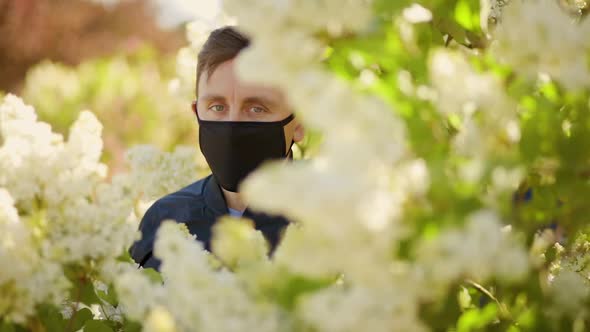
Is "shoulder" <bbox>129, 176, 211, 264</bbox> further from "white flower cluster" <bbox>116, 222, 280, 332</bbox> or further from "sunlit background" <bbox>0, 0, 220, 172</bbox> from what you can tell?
"sunlit background" <bbox>0, 0, 220, 172</bbox>

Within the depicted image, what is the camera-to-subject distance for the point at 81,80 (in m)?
9.95

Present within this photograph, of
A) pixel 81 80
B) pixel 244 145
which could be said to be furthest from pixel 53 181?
pixel 81 80

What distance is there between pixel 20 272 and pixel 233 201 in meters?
1.56

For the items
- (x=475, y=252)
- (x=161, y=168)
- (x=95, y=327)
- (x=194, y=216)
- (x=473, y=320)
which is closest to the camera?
(x=475, y=252)

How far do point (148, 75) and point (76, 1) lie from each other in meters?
3.73

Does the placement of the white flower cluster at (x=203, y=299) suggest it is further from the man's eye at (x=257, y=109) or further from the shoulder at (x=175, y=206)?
the shoulder at (x=175, y=206)

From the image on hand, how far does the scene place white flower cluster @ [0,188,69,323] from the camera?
82 cm

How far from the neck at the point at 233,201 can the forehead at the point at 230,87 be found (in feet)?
1.31

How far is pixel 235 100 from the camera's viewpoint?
206cm

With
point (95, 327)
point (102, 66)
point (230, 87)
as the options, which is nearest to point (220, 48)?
point (230, 87)

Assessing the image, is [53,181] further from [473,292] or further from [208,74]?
[208,74]

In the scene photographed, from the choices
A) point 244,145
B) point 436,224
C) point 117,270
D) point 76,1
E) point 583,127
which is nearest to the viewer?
point 436,224

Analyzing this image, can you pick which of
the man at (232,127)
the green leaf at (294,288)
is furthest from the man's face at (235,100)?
the green leaf at (294,288)

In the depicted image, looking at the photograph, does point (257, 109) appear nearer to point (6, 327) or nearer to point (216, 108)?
point (216, 108)
